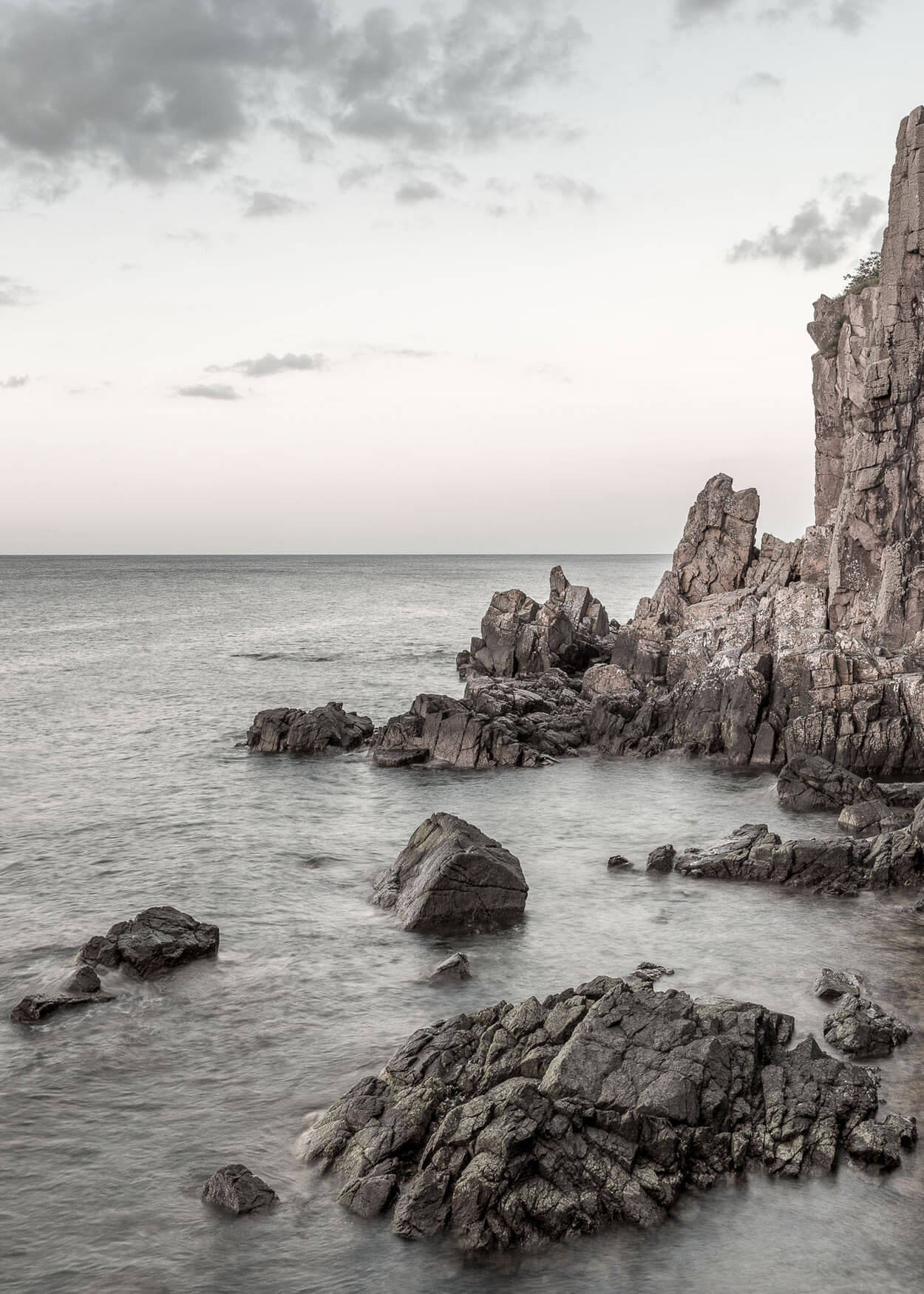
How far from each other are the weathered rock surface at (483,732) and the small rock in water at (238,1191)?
107 feet

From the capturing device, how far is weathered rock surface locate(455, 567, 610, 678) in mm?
70250

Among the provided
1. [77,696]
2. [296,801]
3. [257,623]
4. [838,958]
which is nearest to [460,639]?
[257,623]

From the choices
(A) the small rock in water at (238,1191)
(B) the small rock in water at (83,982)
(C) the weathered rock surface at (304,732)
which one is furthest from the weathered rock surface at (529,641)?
(A) the small rock in water at (238,1191)

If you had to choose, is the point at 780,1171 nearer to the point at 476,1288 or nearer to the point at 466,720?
the point at 476,1288

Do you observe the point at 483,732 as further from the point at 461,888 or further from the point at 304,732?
the point at 461,888

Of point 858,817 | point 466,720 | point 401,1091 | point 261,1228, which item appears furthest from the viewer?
point 466,720

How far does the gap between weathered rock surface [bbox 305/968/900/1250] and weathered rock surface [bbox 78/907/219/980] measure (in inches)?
348

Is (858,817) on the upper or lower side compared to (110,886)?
upper

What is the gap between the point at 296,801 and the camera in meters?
44.3

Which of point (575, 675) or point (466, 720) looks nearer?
point (466, 720)

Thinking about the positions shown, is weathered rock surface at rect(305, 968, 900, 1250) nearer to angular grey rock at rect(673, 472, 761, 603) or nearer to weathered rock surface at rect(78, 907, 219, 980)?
weathered rock surface at rect(78, 907, 219, 980)

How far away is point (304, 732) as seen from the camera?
53.5 m

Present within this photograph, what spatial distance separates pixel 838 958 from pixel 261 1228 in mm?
16100

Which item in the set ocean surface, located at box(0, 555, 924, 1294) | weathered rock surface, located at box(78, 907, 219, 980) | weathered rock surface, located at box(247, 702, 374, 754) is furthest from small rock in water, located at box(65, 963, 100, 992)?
weathered rock surface, located at box(247, 702, 374, 754)
